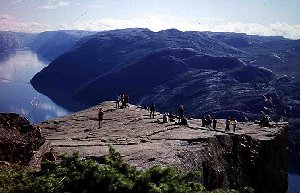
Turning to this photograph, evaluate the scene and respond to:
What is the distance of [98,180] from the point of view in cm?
766

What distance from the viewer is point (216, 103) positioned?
149 m

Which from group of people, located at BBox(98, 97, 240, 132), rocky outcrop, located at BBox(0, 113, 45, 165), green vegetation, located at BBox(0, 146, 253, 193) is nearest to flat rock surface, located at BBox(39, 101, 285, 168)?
group of people, located at BBox(98, 97, 240, 132)

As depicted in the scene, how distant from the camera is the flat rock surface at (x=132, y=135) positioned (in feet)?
47.4

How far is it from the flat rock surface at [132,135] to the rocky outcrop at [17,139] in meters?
1.82

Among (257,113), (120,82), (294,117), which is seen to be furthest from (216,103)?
(120,82)

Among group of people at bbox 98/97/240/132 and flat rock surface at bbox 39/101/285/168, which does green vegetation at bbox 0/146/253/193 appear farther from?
group of people at bbox 98/97/240/132

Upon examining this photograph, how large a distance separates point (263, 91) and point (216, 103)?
70.9 ft

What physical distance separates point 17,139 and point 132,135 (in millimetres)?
9147

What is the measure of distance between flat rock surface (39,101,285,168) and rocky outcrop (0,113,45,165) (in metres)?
1.82

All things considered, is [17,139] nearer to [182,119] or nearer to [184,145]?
[184,145]

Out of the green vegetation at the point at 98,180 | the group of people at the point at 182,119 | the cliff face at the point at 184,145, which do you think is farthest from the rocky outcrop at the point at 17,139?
the group of people at the point at 182,119

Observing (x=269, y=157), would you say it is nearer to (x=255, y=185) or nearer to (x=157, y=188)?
(x=255, y=185)

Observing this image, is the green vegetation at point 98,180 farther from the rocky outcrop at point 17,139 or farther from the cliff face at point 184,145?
the cliff face at point 184,145

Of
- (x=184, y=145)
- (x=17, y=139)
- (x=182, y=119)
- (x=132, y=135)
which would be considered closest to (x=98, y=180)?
(x=17, y=139)
